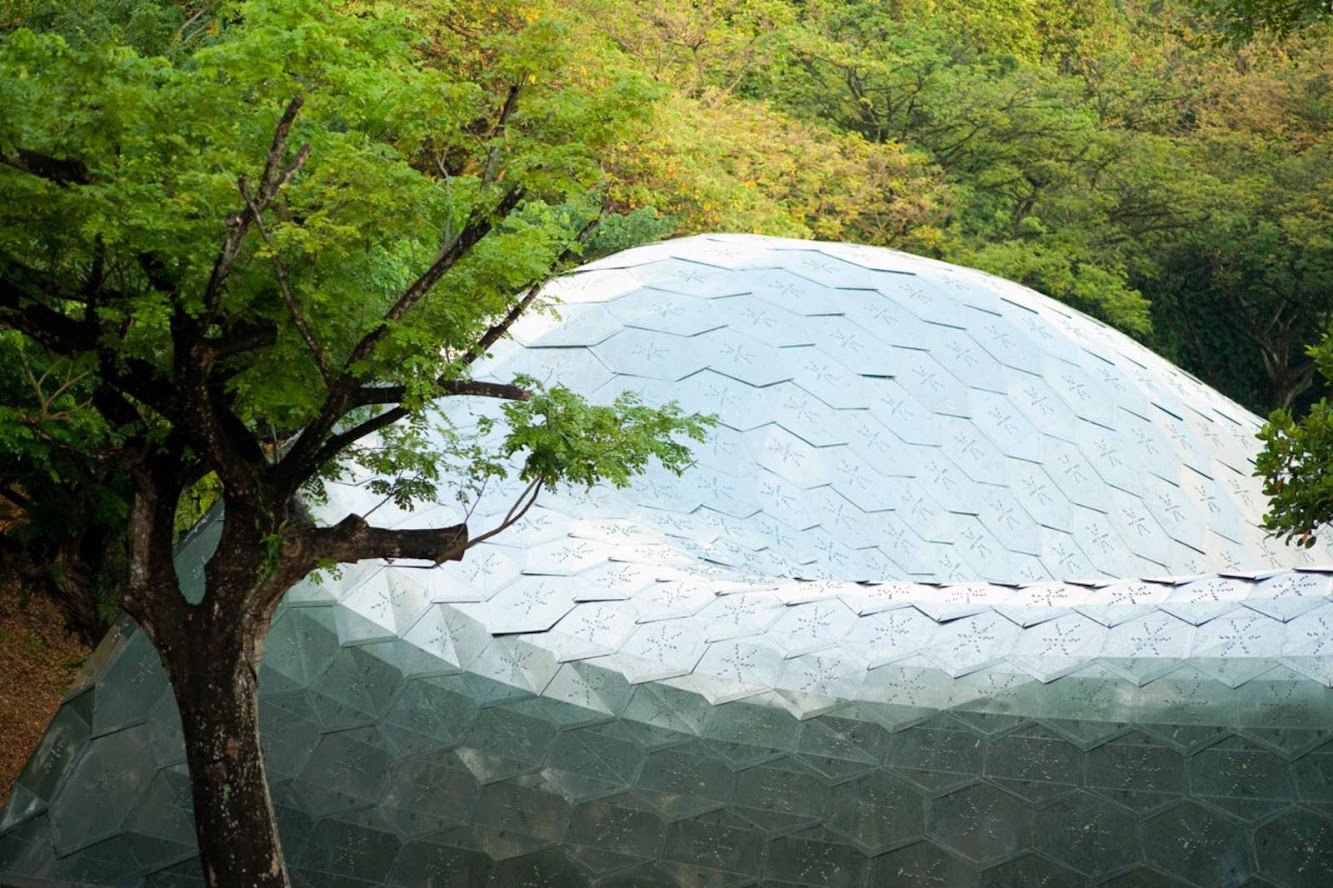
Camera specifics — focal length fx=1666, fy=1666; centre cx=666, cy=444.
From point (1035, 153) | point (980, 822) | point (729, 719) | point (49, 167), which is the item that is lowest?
point (980, 822)

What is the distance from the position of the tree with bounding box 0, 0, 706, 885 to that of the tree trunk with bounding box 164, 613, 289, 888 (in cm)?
1

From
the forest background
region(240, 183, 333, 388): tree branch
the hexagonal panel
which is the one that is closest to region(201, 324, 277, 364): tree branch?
region(240, 183, 333, 388): tree branch

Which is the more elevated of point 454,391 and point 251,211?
point 251,211

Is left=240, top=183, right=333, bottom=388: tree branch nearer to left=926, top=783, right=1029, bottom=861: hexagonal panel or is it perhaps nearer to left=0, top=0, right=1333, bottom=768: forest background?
left=926, top=783, right=1029, bottom=861: hexagonal panel

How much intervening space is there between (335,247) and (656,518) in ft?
21.2

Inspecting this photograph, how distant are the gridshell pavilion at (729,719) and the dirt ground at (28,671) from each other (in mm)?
5776

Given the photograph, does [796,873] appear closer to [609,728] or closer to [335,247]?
[609,728]

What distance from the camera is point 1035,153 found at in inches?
1377

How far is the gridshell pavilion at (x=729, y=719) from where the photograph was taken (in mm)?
11133

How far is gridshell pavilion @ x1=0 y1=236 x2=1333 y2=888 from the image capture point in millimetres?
11133

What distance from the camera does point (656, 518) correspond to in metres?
15.3

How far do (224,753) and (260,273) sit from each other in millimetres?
2886

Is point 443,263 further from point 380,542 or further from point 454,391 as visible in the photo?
point 380,542

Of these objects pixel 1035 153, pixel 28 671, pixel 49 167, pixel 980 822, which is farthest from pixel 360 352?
pixel 1035 153
